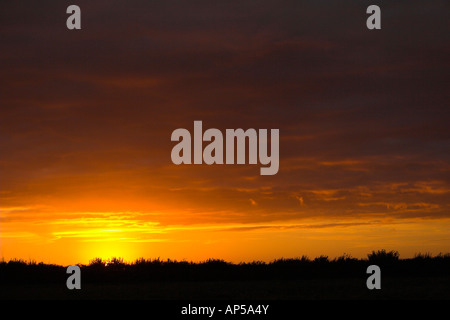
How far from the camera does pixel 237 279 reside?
23719 millimetres

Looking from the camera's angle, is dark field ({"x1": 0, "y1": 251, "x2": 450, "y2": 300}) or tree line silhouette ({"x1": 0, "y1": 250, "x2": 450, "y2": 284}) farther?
tree line silhouette ({"x1": 0, "y1": 250, "x2": 450, "y2": 284})

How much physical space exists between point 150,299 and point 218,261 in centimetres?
949

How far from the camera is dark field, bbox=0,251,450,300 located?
1769 centimetres

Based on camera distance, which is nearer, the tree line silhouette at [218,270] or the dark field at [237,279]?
the dark field at [237,279]

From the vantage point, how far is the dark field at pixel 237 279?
17688 millimetres
